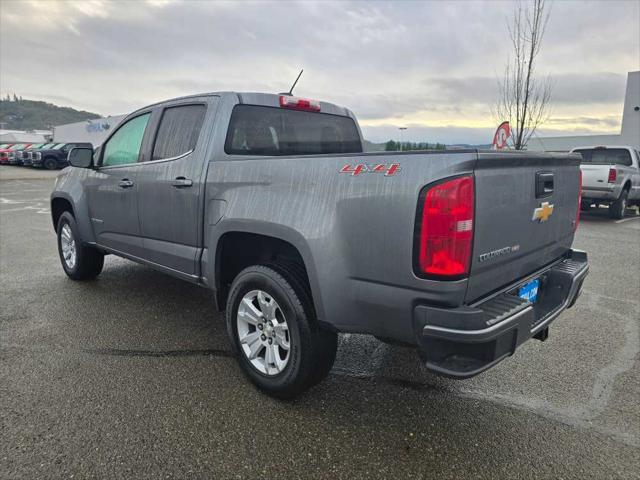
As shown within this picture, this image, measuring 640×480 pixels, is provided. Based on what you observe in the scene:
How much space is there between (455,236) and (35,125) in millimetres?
162163

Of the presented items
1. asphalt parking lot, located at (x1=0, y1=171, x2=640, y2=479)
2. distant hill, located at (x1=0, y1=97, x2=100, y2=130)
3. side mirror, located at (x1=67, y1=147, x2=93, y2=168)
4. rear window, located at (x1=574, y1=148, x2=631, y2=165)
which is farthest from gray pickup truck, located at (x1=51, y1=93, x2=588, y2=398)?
distant hill, located at (x1=0, y1=97, x2=100, y2=130)

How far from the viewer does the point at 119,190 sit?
165 inches

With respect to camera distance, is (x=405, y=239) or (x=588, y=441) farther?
(x=588, y=441)

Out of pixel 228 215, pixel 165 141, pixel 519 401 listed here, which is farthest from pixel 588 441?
pixel 165 141

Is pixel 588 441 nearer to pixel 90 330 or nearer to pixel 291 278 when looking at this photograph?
pixel 291 278

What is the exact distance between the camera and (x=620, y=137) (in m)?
28.4

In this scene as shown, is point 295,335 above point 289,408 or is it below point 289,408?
above

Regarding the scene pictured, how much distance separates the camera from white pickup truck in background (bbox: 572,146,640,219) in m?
11.1

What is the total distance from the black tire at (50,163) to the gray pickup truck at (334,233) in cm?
2936

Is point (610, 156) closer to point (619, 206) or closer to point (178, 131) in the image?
point (619, 206)

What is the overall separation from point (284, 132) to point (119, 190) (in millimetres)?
1665

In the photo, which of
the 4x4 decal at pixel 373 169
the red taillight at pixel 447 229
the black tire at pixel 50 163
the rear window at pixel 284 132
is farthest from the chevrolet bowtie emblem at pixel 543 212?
the black tire at pixel 50 163

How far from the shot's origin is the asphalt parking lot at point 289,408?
2.29m

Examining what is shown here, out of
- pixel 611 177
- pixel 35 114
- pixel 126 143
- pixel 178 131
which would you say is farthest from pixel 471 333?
pixel 35 114
